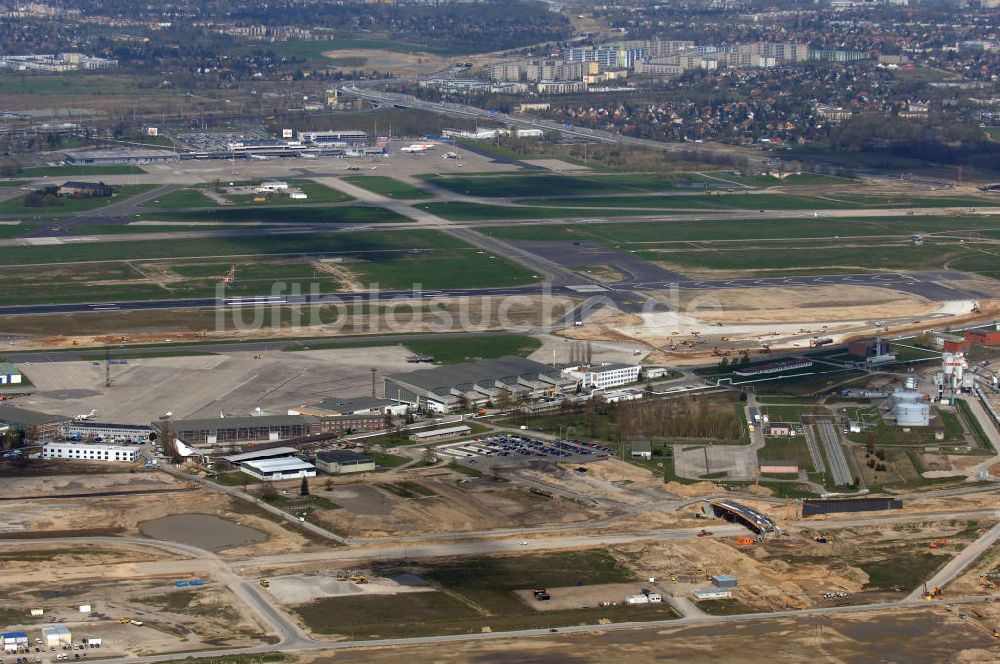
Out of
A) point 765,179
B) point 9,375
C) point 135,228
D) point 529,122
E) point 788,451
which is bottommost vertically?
point 788,451

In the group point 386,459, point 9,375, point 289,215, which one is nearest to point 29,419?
point 9,375

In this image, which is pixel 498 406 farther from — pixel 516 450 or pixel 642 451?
pixel 642 451

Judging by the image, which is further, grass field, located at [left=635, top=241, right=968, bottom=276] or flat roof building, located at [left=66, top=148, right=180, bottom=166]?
flat roof building, located at [left=66, top=148, right=180, bottom=166]

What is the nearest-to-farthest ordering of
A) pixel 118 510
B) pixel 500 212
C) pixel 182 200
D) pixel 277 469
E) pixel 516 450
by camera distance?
pixel 118 510 → pixel 277 469 → pixel 516 450 → pixel 500 212 → pixel 182 200

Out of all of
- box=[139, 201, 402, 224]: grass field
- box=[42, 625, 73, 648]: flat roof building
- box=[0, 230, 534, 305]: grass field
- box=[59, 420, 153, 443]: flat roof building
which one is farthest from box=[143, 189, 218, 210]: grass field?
box=[42, 625, 73, 648]: flat roof building

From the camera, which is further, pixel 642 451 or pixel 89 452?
pixel 642 451

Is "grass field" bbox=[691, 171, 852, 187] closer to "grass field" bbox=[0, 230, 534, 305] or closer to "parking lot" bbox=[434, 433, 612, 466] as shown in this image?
"grass field" bbox=[0, 230, 534, 305]

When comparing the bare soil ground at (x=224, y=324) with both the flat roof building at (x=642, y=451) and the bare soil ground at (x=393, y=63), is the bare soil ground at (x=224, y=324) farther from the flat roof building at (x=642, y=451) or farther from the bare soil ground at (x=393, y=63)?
the bare soil ground at (x=393, y=63)
